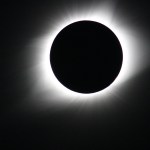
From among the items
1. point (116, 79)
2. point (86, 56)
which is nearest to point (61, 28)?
point (86, 56)

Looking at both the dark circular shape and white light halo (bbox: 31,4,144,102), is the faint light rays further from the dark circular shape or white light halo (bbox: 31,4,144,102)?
the dark circular shape

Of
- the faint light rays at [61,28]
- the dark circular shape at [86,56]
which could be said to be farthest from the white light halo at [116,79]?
the dark circular shape at [86,56]

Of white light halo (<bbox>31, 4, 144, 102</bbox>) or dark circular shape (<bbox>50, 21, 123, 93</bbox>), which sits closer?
dark circular shape (<bbox>50, 21, 123, 93</bbox>)

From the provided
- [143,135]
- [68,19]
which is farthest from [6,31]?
[143,135]

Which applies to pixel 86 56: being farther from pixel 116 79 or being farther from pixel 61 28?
pixel 116 79

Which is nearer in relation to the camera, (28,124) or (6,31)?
(6,31)

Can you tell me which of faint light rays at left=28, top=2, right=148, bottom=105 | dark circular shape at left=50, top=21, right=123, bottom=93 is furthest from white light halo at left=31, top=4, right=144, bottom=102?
dark circular shape at left=50, top=21, right=123, bottom=93

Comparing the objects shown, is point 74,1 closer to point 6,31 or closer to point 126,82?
point 6,31

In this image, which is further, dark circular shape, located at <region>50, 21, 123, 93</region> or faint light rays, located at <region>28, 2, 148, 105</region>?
faint light rays, located at <region>28, 2, 148, 105</region>
